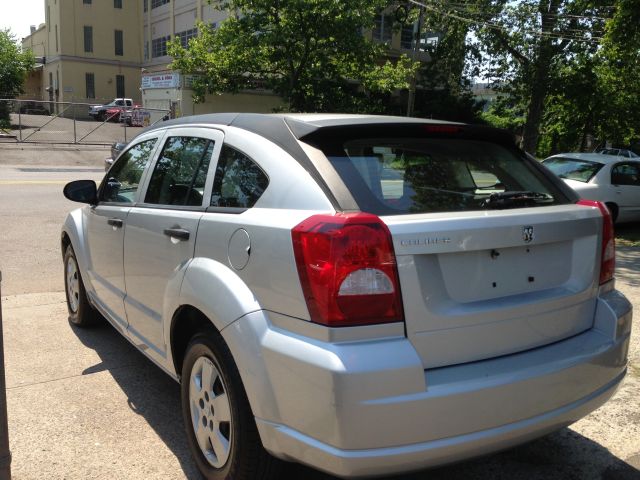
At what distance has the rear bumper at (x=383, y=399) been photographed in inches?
81.9

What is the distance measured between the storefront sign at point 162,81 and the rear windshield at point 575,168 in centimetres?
2619

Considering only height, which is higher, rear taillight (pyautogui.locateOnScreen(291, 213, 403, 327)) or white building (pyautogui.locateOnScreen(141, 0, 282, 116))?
white building (pyautogui.locateOnScreen(141, 0, 282, 116))

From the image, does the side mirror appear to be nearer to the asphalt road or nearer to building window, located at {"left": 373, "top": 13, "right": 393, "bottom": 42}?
the asphalt road

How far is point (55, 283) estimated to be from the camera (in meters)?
6.45

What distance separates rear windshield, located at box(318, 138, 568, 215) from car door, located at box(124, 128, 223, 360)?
0.85m

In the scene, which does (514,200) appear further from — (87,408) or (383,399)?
(87,408)

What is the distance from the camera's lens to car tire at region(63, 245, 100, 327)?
15.8 feet

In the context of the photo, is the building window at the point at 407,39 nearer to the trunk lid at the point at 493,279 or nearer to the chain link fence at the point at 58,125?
the chain link fence at the point at 58,125

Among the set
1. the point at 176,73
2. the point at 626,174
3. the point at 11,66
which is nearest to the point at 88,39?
the point at 11,66

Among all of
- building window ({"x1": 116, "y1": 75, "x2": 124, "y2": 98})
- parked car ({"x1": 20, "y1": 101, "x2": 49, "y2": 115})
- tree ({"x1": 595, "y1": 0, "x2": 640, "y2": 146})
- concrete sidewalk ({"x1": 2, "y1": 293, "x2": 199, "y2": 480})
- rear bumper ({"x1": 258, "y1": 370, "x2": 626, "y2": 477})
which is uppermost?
building window ({"x1": 116, "y1": 75, "x2": 124, "y2": 98})

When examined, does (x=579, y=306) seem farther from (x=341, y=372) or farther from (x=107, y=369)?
(x=107, y=369)

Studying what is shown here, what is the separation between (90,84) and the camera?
178ft

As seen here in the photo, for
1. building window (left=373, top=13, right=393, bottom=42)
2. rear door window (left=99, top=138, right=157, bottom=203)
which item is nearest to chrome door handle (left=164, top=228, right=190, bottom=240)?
rear door window (left=99, top=138, right=157, bottom=203)

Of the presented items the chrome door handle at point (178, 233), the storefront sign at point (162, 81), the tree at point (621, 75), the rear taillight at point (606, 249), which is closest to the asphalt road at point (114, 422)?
the rear taillight at point (606, 249)
